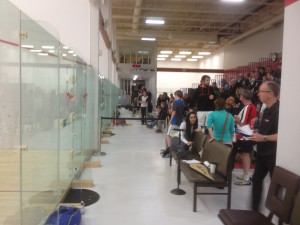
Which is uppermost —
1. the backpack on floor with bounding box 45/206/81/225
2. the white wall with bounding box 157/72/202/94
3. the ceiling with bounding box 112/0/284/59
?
the ceiling with bounding box 112/0/284/59

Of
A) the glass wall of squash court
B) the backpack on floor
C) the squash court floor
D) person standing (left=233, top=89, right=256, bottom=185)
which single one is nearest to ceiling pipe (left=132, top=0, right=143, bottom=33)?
the squash court floor

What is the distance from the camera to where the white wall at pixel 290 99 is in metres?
2.65

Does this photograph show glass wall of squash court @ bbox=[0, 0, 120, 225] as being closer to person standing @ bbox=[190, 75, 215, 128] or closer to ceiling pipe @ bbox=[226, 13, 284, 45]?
person standing @ bbox=[190, 75, 215, 128]

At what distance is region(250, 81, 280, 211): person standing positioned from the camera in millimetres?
3162

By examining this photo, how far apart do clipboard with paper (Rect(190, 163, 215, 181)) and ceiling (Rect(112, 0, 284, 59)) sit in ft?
30.7

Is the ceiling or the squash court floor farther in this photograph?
the ceiling

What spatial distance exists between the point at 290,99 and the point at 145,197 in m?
2.34

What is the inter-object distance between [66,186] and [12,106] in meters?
2.22

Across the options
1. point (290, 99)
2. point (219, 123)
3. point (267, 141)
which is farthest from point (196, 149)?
point (290, 99)

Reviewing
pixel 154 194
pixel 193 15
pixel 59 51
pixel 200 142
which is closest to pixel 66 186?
pixel 154 194

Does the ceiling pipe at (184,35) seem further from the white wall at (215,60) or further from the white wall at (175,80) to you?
the white wall at (175,80)

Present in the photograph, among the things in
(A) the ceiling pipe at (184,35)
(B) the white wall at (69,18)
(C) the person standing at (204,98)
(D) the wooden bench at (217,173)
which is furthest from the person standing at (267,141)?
(A) the ceiling pipe at (184,35)

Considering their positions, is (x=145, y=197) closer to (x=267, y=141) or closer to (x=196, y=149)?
(x=196, y=149)

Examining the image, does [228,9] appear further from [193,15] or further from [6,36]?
[6,36]
